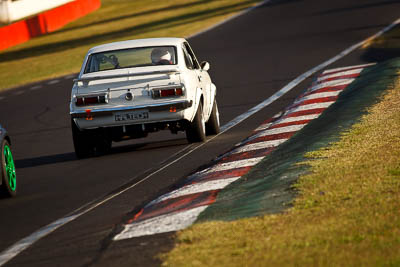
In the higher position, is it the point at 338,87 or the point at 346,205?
the point at 346,205

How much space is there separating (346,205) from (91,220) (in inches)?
90.7

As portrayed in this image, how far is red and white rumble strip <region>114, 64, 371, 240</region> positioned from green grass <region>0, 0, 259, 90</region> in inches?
576

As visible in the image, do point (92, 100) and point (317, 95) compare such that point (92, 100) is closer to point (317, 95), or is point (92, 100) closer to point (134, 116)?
point (134, 116)

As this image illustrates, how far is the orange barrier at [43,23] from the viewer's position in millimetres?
41188

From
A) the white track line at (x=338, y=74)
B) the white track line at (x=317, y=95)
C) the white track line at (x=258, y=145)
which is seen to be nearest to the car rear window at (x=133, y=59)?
the white track line at (x=258, y=145)

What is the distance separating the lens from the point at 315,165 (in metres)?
8.06

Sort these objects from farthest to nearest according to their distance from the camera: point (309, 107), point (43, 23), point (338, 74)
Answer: point (43, 23), point (338, 74), point (309, 107)

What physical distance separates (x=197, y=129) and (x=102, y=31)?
31.3 m

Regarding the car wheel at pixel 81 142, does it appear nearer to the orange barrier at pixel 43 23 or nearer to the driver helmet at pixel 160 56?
the driver helmet at pixel 160 56

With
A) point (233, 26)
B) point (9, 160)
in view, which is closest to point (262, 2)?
point (233, 26)

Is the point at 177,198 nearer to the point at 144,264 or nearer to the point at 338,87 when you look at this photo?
the point at 144,264

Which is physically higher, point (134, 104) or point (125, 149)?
point (134, 104)

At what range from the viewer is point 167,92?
38.5ft

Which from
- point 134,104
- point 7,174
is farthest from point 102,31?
point 7,174
